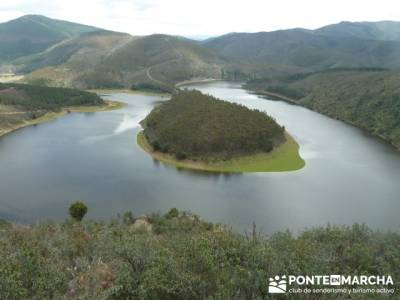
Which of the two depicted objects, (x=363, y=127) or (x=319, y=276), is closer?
(x=319, y=276)

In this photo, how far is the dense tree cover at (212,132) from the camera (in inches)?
3386

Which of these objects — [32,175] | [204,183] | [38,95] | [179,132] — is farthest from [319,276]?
[38,95]

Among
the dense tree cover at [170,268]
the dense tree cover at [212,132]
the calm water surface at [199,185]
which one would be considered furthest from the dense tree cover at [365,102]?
the dense tree cover at [170,268]

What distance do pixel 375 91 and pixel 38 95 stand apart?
128706 mm

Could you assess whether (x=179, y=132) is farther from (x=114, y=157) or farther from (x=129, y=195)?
(x=129, y=195)

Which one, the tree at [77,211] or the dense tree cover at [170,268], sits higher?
the dense tree cover at [170,268]

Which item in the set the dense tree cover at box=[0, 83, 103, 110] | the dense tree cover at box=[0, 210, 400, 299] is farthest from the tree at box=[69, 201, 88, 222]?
the dense tree cover at box=[0, 83, 103, 110]

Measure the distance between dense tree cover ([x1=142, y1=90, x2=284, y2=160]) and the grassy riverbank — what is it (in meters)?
1.59

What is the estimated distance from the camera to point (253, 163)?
82938 millimetres

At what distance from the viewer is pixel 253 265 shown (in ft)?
64.6

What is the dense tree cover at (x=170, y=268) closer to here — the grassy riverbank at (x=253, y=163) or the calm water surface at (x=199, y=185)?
the calm water surface at (x=199, y=185)

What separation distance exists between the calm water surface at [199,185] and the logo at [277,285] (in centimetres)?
3445

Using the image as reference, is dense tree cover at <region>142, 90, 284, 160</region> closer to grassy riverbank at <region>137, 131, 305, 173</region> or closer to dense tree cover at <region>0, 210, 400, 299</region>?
grassy riverbank at <region>137, 131, 305, 173</region>

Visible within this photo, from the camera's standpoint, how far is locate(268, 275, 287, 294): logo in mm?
17656
